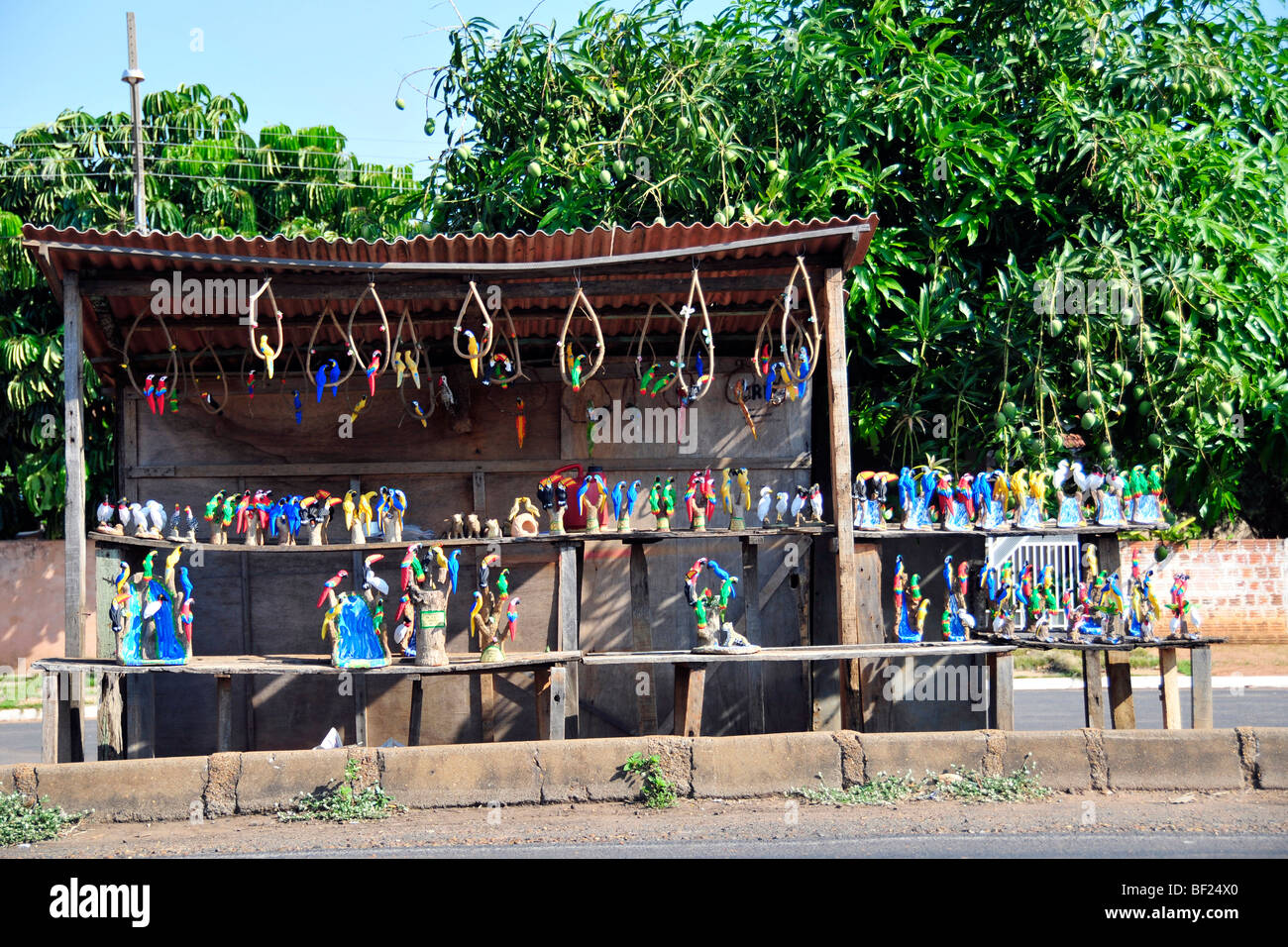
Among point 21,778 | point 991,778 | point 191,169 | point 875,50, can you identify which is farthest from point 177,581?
point 191,169

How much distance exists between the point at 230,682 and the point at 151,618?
714 millimetres

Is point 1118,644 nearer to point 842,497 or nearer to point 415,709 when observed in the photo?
point 842,497

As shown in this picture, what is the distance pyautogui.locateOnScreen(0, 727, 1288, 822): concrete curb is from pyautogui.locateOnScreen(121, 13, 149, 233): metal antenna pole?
349 inches

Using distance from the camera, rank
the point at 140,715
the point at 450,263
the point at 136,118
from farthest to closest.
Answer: the point at 136,118 → the point at 140,715 → the point at 450,263

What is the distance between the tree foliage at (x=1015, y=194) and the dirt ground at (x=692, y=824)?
3.25 meters

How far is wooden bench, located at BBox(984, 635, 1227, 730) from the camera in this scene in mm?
7629

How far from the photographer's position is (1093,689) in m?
7.81

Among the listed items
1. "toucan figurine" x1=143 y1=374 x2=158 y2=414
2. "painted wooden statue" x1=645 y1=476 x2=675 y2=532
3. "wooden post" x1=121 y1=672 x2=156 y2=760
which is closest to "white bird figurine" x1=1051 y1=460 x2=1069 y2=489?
"painted wooden statue" x1=645 y1=476 x2=675 y2=532

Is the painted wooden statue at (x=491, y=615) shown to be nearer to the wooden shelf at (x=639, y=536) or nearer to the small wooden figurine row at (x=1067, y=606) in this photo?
the wooden shelf at (x=639, y=536)

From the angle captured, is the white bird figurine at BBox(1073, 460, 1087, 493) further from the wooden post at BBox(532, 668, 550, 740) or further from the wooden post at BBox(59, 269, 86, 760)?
the wooden post at BBox(59, 269, 86, 760)

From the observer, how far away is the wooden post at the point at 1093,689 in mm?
7730

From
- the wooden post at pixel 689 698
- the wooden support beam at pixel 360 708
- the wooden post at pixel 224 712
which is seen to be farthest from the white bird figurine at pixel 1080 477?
the wooden post at pixel 224 712

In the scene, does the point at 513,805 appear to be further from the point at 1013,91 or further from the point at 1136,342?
the point at 1013,91

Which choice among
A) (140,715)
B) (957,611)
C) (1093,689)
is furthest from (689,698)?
(140,715)
